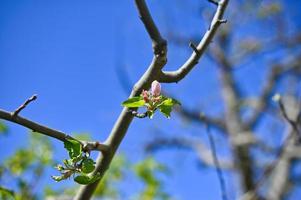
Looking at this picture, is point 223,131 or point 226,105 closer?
point 226,105

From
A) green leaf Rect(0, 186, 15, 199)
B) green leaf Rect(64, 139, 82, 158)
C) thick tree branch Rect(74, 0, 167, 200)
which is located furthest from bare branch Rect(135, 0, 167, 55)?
green leaf Rect(0, 186, 15, 199)

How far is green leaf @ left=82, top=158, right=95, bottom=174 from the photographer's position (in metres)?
0.98

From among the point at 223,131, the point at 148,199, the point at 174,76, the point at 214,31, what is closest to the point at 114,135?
the point at 174,76

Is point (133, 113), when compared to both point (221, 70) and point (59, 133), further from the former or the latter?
point (221, 70)

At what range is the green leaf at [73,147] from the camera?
38.2 inches

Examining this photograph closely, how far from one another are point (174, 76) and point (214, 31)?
0.58 ft

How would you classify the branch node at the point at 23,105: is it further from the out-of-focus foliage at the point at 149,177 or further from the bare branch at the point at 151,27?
the out-of-focus foliage at the point at 149,177

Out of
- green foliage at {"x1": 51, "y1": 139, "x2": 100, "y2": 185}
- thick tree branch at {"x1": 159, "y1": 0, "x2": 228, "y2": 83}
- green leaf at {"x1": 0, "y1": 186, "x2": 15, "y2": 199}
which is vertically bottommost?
green foliage at {"x1": 51, "y1": 139, "x2": 100, "y2": 185}

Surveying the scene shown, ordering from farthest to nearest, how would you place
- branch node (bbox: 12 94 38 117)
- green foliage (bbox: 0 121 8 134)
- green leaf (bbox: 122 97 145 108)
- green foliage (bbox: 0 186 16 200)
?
1. green foliage (bbox: 0 121 8 134)
2. green foliage (bbox: 0 186 16 200)
3. green leaf (bbox: 122 97 145 108)
4. branch node (bbox: 12 94 38 117)

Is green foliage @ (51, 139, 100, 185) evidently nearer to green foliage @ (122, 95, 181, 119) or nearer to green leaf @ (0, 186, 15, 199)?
green foliage @ (122, 95, 181, 119)

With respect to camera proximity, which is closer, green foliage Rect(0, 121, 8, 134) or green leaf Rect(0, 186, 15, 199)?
green leaf Rect(0, 186, 15, 199)

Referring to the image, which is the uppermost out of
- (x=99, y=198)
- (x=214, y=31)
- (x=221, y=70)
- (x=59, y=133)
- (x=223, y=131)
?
(x=221, y=70)

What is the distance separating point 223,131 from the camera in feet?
30.3

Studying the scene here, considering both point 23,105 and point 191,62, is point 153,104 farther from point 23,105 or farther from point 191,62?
point 23,105
